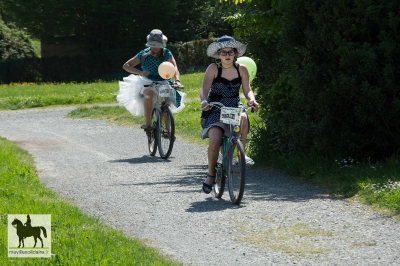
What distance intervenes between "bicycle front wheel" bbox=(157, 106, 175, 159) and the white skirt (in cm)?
Result: 20

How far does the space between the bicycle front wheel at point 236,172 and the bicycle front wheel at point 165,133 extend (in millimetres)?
3820

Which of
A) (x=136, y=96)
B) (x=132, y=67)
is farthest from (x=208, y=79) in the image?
(x=136, y=96)

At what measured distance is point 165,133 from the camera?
12.8 metres

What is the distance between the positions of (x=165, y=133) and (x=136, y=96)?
926 millimetres

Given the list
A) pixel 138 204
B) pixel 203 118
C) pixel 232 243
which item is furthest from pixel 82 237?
pixel 203 118

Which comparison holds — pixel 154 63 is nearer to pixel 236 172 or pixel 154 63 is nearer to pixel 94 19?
pixel 236 172

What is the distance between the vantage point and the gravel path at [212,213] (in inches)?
262

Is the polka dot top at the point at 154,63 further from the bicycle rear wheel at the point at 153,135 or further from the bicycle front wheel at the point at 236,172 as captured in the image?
the bicycle front wheel at the point at 236,172

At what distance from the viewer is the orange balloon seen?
12422 millimetres

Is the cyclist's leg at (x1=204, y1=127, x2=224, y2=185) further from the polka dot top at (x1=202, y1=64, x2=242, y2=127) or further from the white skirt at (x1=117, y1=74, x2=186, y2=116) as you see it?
the white skirt at (x1=117, y1=74, x2=186, y2=116)

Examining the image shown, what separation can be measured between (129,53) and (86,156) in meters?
37.1

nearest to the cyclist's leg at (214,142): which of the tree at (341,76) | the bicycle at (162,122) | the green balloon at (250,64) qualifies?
the tree at (341,76)

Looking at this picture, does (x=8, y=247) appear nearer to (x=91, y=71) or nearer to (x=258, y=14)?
(x=258, y=14)

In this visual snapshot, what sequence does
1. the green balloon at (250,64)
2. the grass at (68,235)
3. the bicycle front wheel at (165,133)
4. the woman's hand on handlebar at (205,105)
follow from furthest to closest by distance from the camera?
1. the bicycle front wheel at (165,133)
2. the green balloon at (250,64)
3. the woman's hand on handlebar at (205,105)
4. the grass at (68,235)
